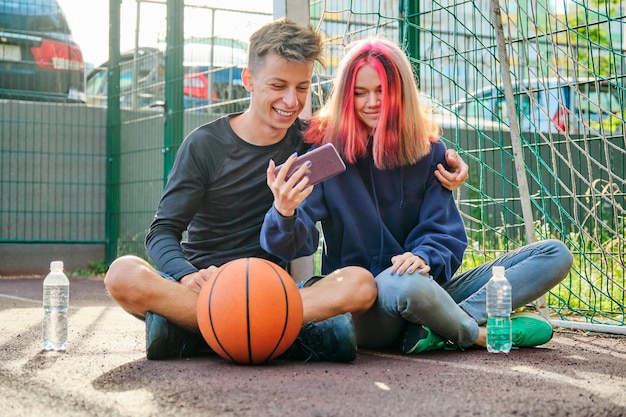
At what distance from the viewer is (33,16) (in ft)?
28.1

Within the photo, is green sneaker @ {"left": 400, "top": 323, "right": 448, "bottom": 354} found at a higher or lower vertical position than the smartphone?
lower

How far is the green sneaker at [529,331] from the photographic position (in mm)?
3742

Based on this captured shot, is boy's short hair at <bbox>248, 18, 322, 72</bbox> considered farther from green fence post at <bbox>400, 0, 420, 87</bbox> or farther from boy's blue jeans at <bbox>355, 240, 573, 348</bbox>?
green fence post at <bbox>400, 0, 420, 87</bbox>

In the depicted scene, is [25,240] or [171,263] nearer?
[171,263]

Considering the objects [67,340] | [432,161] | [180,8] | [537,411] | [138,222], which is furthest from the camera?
[138,222]

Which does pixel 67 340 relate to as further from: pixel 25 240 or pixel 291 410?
pixel 25 240

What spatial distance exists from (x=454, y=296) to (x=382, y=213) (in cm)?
49

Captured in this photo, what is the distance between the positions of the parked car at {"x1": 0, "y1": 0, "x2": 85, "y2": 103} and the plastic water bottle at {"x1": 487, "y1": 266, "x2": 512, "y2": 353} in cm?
618

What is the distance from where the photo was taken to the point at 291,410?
2367mm

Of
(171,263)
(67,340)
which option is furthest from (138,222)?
(171,263)

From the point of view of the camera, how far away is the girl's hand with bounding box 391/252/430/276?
10.9 ft

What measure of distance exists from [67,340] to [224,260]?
86 cm

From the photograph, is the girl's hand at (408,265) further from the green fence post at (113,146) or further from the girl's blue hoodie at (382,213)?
the green fence post at (113,146)

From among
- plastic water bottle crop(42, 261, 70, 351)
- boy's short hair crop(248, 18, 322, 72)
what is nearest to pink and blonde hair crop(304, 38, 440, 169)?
boy's short hair crop(248, 18, 322, 72)
